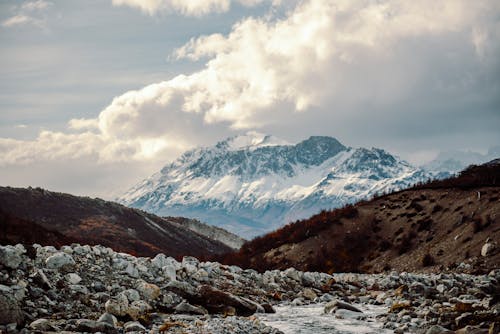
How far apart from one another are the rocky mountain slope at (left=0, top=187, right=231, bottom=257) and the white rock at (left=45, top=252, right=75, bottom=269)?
8535cm

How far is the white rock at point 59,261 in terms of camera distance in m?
19.3

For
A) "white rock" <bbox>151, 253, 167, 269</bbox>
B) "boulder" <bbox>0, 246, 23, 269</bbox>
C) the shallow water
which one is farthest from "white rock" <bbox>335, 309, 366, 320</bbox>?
"boulder" <bbox>0, 246, 23, 269</bbox>

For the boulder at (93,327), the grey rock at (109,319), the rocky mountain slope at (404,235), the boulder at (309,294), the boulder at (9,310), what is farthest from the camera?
the rocky mountain slope at (404,235)

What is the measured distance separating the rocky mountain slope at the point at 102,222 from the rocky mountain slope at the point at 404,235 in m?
54.9

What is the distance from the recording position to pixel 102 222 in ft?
424

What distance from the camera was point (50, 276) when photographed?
18.6m

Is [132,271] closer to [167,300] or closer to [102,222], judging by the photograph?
[167,300]

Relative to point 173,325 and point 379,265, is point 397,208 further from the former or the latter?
point 173,325

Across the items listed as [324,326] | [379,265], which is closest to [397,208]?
[379,265]

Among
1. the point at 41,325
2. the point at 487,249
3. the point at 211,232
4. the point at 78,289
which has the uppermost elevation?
the point at 211,232

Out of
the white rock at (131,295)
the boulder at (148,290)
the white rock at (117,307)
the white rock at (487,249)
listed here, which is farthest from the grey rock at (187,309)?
the white rock at (487,249)

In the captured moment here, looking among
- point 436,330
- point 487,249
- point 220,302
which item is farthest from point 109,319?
point 487,249

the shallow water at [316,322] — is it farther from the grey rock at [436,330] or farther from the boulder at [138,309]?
the boulder at [138,309]

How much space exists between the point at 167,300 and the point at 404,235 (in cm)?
3286
